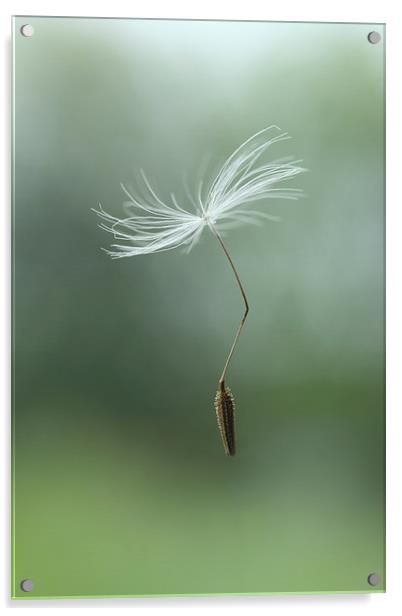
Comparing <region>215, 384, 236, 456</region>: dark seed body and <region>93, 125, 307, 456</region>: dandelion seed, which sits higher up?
<region>93, 125, 307, 456</region>: dandelion seed

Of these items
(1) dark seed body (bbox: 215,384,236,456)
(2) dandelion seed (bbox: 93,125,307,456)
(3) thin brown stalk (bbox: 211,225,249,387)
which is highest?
(2) dandelion seed (bbox: 93,125,307,456)

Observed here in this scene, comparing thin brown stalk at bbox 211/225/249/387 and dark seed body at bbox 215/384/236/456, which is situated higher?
thin brown stalk at bbox 211/225/249/387

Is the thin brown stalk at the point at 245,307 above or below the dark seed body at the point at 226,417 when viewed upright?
above

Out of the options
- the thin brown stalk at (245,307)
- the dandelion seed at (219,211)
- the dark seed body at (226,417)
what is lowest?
the dark seed body at (226,417)

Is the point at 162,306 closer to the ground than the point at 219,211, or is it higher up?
closer to the ground

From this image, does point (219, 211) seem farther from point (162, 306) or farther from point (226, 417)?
point (226, 417)

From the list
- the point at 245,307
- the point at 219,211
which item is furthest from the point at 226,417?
the point at 219,211
